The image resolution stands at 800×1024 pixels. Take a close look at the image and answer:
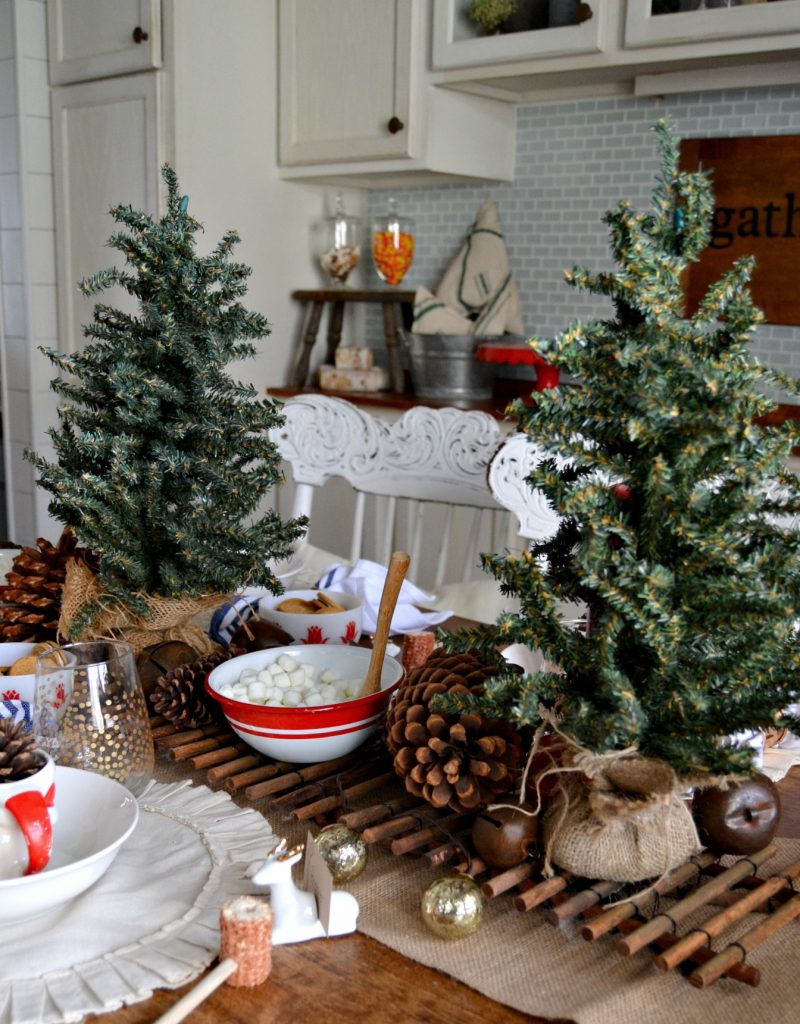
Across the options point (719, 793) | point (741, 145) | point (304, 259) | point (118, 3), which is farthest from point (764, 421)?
point (118, 3)

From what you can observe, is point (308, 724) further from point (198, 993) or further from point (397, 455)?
point (397, 455)

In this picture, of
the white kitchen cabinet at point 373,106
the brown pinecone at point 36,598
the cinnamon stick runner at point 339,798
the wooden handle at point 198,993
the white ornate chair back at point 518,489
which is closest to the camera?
the wooden handle at point 198,993

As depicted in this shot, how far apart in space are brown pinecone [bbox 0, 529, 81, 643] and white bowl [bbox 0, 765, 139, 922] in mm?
387

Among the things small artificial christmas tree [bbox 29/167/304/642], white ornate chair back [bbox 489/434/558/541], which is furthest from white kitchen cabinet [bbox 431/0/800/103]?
small artificial christmas tree [bbox 29/167/304/642]

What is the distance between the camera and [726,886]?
0.68 metres

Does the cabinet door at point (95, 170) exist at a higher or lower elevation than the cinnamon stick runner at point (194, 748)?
higher

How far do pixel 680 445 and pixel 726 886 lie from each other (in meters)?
0.30

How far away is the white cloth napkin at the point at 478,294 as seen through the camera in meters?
2.87

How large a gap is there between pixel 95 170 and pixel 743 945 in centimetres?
290

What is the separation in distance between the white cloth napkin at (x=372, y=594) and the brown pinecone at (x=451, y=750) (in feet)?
1.51

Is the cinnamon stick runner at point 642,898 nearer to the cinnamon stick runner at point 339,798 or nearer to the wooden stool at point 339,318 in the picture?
the cinnamon stick runner at point 339,798

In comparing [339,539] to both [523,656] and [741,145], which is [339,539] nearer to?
[741,145]

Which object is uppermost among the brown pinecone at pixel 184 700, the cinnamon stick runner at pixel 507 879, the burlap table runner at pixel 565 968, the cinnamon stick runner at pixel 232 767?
the brown pinecone at pixel 184 700


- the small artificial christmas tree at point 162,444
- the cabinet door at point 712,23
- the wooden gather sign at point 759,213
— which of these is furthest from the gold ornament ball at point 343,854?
the wooden gather sign at point 759,213
